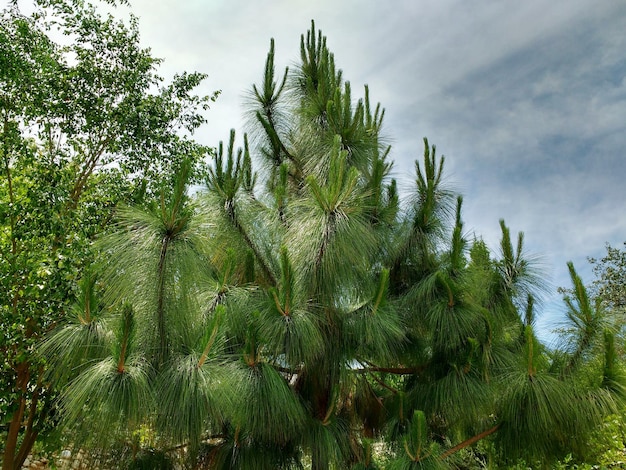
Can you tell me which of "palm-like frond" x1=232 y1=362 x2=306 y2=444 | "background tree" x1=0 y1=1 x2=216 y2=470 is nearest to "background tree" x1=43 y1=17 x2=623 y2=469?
"palm-like frond" x1=232 y1=362 x2=306 y2=444

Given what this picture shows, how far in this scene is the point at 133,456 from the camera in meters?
3.77

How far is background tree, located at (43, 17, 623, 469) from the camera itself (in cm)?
264

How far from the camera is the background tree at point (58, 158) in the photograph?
398 centimetres

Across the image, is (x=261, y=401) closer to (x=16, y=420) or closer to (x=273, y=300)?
(x=273, y=300)

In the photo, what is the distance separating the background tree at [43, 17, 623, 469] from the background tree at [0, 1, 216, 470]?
976mm

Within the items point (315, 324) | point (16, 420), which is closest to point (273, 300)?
point (315, 324)

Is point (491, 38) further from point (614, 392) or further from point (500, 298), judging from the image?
point (614, 392)

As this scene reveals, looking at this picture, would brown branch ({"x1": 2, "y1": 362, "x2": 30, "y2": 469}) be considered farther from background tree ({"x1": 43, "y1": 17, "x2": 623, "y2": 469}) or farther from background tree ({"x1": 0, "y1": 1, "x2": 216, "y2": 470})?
background tree ({"x1": 43, "y1": 17, "x2": 623, "y2": 469})

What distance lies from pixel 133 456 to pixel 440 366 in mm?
2515

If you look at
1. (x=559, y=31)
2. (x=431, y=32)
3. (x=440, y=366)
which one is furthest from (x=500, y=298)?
(x=559, y=31)

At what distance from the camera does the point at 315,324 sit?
11.4 ft

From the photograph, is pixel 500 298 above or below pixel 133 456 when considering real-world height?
above

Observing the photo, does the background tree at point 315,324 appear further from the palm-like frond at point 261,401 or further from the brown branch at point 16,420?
the brown branch at point 16,420

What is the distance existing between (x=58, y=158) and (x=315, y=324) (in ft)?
10.7
